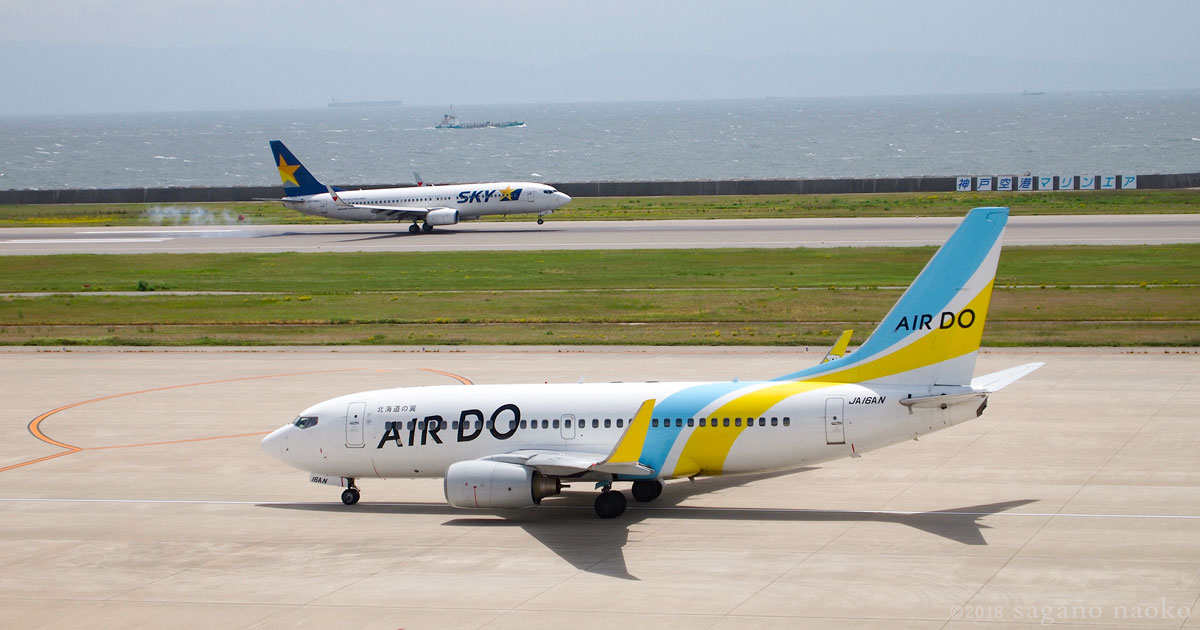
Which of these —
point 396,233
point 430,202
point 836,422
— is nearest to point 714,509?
point 836,422

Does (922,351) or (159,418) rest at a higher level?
(922,351)

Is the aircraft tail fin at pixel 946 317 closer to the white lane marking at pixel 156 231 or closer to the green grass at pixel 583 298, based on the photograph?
the green grass at pixel 583 298

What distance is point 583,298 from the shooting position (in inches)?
2675

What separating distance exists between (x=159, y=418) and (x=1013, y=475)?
29.7 meters

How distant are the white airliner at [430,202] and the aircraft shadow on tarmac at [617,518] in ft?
250

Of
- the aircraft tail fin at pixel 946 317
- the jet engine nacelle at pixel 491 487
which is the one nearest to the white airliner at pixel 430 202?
the jet engine nacelle at pixel 491 487

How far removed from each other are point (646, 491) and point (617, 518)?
165cm

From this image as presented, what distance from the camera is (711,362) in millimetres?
49812

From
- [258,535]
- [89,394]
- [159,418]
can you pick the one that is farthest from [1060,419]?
[89,394]

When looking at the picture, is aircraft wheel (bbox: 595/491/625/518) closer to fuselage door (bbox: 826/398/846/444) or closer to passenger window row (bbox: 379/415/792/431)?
passenger window row (bbox: 379/415/792/431)

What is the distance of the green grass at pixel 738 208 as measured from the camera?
356 ft

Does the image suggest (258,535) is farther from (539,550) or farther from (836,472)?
(836,472)

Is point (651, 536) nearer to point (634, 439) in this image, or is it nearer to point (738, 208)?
point (634, 439)

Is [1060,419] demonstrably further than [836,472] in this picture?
Yes
